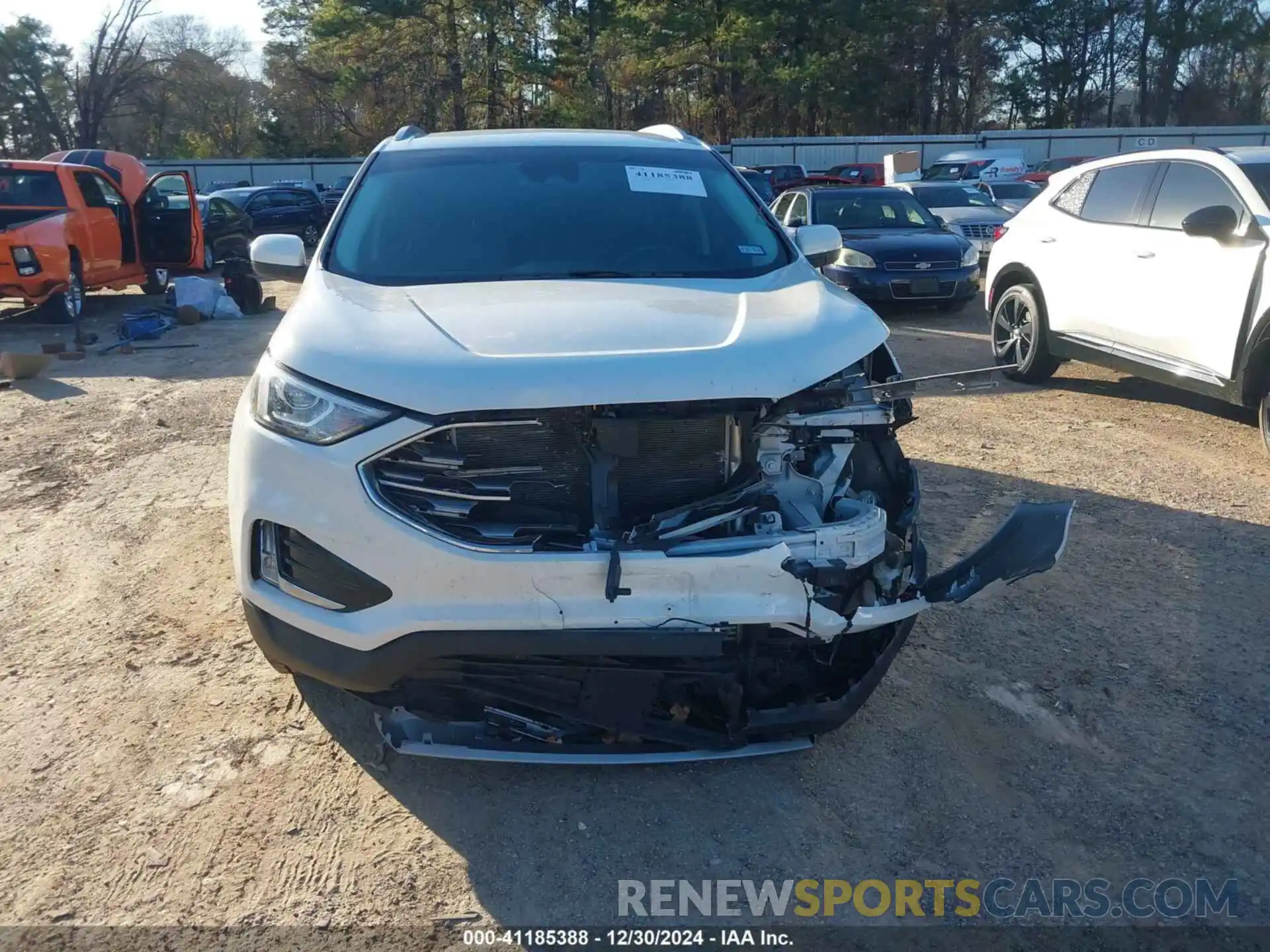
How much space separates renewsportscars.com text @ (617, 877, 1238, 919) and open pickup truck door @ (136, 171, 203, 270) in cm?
1386

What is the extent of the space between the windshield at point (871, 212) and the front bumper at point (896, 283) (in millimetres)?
1210

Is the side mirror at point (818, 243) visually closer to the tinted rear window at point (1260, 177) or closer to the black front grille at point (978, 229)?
the tinted rear window at point (1260, 177)

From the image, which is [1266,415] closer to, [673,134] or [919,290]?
[673,134]

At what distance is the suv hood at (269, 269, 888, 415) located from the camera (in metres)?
2.63

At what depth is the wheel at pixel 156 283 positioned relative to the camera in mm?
15242

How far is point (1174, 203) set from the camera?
6777 mm

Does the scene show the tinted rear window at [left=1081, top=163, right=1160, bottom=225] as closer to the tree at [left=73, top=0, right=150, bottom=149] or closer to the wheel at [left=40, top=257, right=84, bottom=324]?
the wheel at [left=40, top=257, right=84, bottom=324]

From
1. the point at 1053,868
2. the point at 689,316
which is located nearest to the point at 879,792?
the point at 1053,868

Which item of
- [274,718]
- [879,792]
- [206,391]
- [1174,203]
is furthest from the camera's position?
[206,391]

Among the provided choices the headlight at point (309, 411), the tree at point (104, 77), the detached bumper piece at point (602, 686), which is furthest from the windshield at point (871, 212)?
the tree at point (104, 77)

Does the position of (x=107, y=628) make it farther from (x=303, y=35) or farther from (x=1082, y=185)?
(x=303, y=35)

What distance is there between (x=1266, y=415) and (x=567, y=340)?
16.1 ft

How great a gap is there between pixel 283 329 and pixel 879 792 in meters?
2.25

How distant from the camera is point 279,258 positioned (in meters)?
4.39
